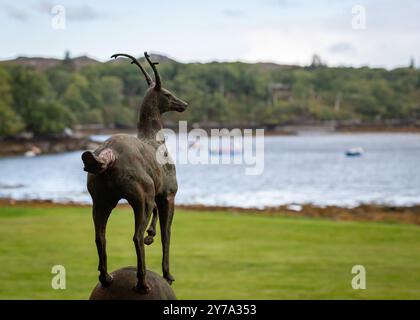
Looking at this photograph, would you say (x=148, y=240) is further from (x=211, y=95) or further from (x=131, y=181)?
(x=211, y=95)

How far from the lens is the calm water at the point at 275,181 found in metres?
39.1

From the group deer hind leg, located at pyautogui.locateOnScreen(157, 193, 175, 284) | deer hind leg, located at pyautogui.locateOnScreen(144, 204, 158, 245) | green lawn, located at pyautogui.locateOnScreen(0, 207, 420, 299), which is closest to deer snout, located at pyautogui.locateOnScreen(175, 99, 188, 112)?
deer hind leg, located at pyautogui.locateOnScreen(157, 193, 175, 284)

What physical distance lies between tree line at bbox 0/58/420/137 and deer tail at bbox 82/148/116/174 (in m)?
52.3

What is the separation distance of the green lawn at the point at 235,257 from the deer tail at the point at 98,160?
26.7 feet

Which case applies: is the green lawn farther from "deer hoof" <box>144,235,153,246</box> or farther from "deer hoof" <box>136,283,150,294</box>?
"deer hoof" <box>136,283,150,294</box>

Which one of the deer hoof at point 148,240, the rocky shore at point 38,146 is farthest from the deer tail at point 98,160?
the rocky shore at point 38,146

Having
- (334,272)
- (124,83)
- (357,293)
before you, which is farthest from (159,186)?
(124,83)

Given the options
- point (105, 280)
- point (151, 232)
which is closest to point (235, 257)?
point (151, 232)

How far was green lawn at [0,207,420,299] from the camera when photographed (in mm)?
12867

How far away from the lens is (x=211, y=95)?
78.1 meters

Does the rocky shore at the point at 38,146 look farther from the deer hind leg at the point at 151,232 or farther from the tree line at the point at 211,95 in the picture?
the deer hind leg at the point at 151,232
